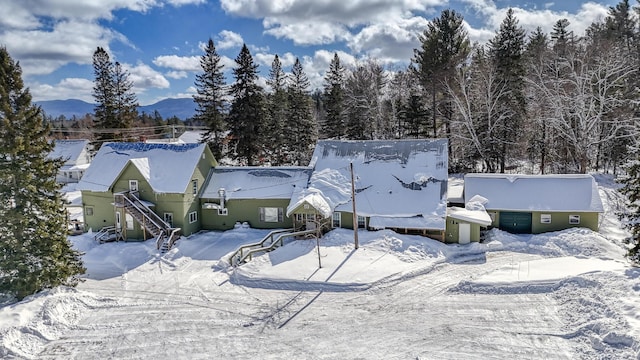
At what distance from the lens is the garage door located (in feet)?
86.4

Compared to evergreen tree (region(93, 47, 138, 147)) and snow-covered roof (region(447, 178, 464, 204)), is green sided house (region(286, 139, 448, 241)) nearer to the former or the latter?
snow-covered roof (region(447, 178, 464, 204))

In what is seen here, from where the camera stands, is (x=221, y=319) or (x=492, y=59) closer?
(x=221, y=319)

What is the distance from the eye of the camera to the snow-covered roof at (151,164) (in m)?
27.2

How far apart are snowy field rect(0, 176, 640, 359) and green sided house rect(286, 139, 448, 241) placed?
142 cm

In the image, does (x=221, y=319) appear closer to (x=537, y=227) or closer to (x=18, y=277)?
(x=18, y=277)

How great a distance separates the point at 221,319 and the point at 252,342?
→ 7.94ft

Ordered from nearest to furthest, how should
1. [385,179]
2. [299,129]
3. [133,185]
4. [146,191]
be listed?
1. [146,191]
2. [133,185]
3. [385,179]
4. [299,129]

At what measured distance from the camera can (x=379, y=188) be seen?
27406mm

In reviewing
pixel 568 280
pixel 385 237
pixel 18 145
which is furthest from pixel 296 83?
pixel 568 280

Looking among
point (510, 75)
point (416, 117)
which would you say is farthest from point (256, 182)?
point (510, 75)

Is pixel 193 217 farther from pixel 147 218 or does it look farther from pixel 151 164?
pixel 151 164

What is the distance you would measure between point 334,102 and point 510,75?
17913 millimetres

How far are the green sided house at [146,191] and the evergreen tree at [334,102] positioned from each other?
19.2 metres

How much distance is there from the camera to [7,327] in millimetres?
14484
